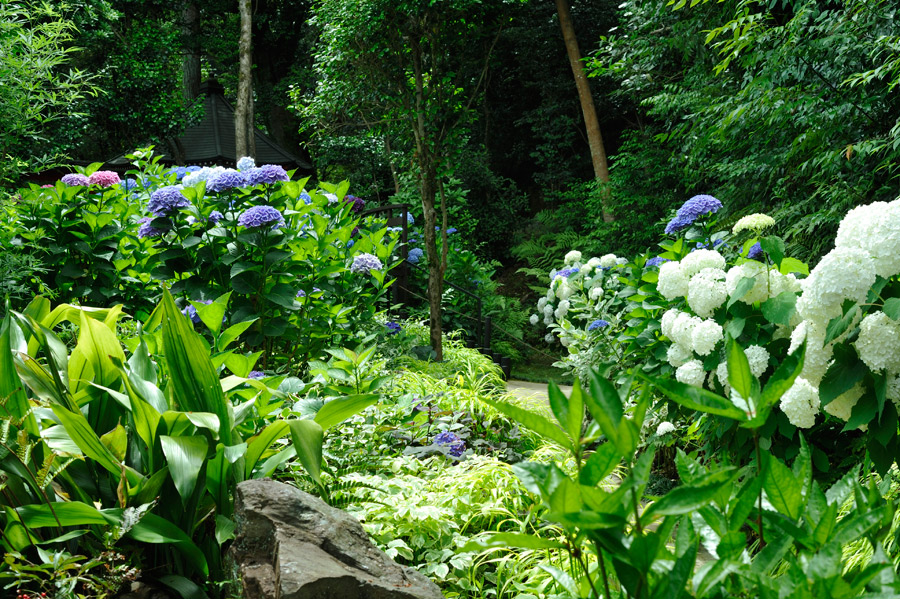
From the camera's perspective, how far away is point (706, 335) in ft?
8.32

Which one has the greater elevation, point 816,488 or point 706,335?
point 816,488

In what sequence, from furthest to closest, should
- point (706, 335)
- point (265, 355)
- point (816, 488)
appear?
point (265, 355), point (706, 335), point (816, 488)

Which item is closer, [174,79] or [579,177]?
[174,79]

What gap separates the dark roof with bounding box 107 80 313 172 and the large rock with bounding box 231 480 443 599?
1227 cm

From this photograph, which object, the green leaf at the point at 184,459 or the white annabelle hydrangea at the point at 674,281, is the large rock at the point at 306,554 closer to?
the green leaf at the point at 184,459

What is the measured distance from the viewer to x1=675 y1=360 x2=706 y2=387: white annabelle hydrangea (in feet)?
8.87

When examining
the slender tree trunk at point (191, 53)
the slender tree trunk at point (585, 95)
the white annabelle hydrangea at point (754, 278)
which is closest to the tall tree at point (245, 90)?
the slender tree trunk at point (191, 53)

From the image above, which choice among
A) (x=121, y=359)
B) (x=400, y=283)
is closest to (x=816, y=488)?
(x=121, y=359)

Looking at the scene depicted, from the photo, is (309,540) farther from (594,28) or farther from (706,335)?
(594,28)

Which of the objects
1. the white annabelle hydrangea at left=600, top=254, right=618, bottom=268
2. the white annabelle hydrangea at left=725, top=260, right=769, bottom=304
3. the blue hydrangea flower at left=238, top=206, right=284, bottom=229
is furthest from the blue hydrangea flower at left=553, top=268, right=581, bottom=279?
the white annabelle hydrangea at left=725, top=260, right=769, bottom=304

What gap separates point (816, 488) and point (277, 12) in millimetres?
17622

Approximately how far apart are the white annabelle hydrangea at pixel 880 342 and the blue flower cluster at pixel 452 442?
5.79ft

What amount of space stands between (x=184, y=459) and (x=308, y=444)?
1.11ft

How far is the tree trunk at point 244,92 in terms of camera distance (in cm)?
991
